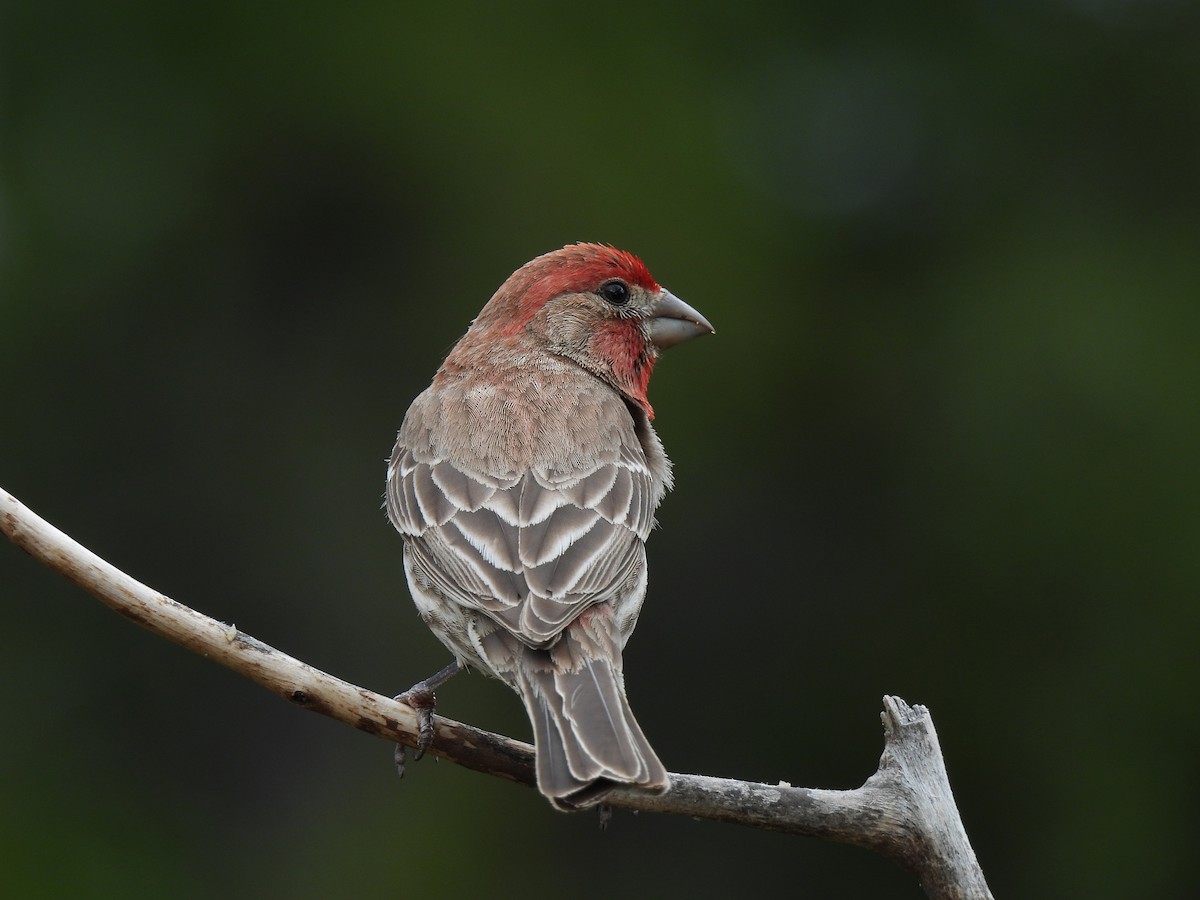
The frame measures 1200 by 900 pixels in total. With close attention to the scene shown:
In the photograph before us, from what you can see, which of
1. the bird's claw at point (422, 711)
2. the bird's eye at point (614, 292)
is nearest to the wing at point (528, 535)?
the bird's claw at point (422, 711)

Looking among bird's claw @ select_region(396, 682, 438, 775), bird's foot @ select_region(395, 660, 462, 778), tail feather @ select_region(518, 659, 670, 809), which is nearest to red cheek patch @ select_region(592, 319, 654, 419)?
bird's foot @ select_region(395, 660, 462, 778)

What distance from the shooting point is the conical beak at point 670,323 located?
5516 mm

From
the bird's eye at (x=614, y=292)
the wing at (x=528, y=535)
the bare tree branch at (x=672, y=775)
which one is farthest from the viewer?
the bird's eye at (x=614, y=292)

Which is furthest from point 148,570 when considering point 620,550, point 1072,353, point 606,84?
point 1072,353

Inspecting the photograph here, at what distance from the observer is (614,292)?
17.9ft

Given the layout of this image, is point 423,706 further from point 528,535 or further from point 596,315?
point 596,315

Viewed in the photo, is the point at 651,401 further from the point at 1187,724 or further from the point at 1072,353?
the point at 1187,724

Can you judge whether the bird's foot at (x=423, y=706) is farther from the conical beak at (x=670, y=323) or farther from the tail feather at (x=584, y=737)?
the conical beak at (x=670, y=323)

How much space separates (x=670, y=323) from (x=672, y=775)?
7.40 feet

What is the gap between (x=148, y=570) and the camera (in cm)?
711

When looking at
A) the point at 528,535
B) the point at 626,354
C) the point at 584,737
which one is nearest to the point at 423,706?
the point at 528,535

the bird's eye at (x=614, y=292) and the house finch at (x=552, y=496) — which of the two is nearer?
the house finch at (x=552, y=496)

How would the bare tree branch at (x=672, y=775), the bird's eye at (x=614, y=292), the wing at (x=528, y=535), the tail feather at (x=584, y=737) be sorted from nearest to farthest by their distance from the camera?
the tail feather at (x=584, y=737) < the bare tree branch at (x=672, y=775) < the wing at (x=528, y=535) < the bird's eye at (x=614, y=292)

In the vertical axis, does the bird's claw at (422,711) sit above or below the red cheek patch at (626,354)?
below
